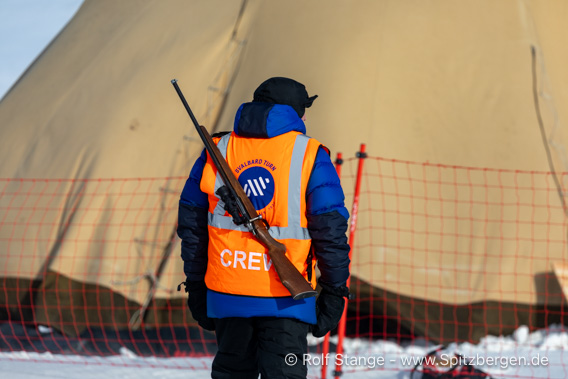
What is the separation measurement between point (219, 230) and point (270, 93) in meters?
0.48

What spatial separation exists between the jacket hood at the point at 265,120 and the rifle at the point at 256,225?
13 cm

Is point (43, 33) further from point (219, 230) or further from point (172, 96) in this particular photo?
point (219, 230)

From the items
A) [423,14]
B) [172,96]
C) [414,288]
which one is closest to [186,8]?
[172,96]

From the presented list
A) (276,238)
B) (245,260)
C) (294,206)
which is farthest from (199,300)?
(294,206)

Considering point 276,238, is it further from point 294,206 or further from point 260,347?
point 260,347

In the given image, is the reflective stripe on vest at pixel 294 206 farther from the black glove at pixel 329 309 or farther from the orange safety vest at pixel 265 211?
the black glove at pixel 329 309

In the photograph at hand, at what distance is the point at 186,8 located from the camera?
5816mm

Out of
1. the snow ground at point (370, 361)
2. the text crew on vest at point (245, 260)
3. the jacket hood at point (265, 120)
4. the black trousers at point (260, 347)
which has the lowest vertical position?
the snow ground at point (370, 361)

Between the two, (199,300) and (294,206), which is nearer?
(294,206)

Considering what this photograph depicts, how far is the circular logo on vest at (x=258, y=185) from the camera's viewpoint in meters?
2.09

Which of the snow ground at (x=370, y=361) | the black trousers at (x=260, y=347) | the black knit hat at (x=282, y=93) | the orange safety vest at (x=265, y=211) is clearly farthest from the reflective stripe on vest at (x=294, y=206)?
the snow ground at (x=370, y=361)

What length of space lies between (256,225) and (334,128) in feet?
9.09

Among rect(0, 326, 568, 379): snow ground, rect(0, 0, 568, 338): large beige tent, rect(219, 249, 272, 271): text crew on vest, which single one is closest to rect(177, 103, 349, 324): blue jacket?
rect(219, 249, 272, 271): text crew on vest

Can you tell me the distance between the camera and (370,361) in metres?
4.36
